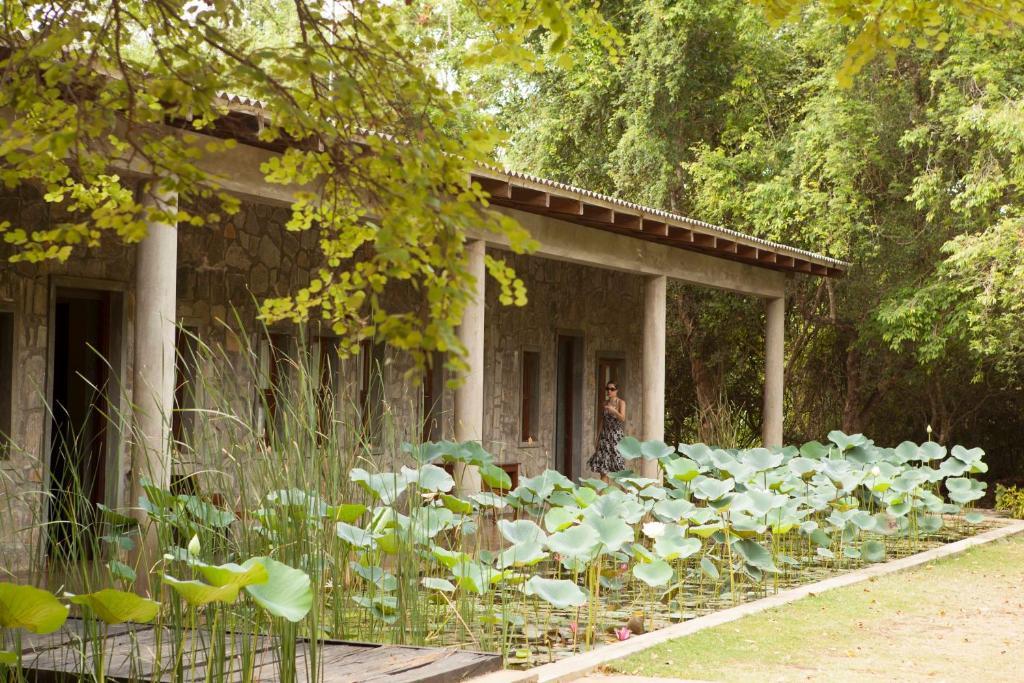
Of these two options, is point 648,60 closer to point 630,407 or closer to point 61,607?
point 630,407

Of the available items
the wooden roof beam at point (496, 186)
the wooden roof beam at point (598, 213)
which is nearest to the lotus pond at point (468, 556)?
the wooden roof beam at point (598, 213)

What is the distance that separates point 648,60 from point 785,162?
2502mm

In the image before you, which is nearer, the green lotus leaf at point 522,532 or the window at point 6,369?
the green lotus leaf at point 522,532

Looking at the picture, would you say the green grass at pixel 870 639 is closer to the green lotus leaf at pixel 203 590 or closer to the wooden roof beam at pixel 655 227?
the green lotus leaf at pixel 203 590

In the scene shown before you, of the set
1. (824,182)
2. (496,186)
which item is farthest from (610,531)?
(824,182)

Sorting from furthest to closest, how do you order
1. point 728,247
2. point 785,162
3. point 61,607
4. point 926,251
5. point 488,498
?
point 785,162 < point 926,251 < point 728,247 < point 488,498 < point 61,607

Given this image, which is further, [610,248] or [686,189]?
[686,189]

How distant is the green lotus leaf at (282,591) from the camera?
11.1 ft

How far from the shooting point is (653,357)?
41.4 feet

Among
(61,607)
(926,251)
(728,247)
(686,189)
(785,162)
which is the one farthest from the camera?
(686,189)

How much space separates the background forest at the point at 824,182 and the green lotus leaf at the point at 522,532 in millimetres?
6176

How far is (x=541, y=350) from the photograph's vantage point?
550 inches

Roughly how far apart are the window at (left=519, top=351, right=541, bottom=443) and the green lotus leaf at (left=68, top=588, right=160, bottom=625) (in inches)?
409

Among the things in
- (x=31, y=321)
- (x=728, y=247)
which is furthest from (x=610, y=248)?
(x=31, y=321)
